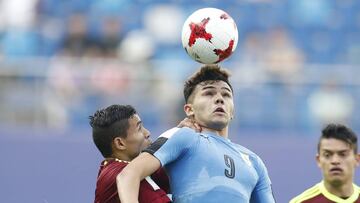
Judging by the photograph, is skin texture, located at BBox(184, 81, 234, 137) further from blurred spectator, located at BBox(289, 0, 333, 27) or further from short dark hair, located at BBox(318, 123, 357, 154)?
blurred spectator, located at BBox(289, 0, 333, 27)

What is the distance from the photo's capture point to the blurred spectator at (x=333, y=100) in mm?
11164

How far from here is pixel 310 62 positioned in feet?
42.2

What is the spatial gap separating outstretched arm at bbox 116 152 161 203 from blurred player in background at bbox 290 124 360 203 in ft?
7.36

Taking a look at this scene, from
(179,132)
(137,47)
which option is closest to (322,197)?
(179,132)

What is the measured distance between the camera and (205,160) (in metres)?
6.23

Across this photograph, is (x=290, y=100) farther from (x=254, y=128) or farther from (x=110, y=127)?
(x=110, y=127)

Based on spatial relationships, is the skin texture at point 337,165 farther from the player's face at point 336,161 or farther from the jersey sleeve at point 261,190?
the jersey sleeve at point 261,190

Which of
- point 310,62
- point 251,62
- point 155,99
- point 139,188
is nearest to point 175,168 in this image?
point 139,188

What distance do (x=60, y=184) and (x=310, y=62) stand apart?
12.5 feet

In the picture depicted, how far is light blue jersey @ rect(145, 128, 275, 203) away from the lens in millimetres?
6117

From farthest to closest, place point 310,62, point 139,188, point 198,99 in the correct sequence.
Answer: point 310,62 → point 198,99 → point 139,188

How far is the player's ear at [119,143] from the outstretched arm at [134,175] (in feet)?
1.10

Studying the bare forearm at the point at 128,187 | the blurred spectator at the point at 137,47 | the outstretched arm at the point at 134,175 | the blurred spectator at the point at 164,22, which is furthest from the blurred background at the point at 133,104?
the bare forearm at the point at 128,187

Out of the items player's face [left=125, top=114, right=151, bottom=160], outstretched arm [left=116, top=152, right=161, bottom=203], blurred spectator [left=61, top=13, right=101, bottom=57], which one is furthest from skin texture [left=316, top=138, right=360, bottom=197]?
blurred spectator [left=61, top=13, right=101, bottom=57]
